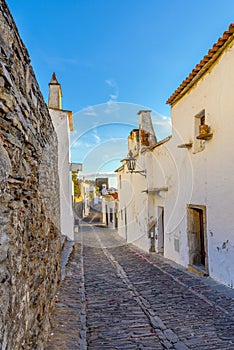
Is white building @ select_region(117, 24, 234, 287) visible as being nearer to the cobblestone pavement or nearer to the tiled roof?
the tiled roof

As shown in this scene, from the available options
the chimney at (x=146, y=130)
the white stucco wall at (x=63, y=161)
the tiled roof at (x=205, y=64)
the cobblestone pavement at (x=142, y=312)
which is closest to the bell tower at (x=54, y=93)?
the white stucco wall at (x=63, y=161)

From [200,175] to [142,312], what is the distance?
3.74m

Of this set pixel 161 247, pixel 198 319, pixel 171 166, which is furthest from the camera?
pixel 161 247

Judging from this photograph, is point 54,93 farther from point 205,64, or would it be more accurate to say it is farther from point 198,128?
point 205,64

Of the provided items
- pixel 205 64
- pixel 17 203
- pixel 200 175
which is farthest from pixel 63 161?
pixel 17 203

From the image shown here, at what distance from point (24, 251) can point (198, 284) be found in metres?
4.90

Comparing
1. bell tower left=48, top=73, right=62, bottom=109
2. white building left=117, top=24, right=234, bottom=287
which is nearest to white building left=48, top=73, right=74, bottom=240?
bell tower left=48, top=73, right=62, bottom=109

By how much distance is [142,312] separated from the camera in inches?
180

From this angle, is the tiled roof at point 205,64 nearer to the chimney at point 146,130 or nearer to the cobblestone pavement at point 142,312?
the chimney at point 146,130

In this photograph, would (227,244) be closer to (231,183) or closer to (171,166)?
(231,183)

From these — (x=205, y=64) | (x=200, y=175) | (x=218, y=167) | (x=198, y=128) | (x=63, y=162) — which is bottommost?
(x=200, y=175)

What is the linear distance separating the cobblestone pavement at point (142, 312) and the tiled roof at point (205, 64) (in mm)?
4987

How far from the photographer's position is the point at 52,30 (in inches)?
298

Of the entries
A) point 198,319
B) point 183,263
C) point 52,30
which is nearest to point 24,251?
point 198,319
